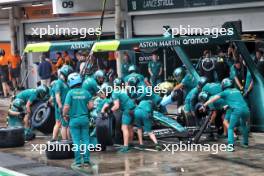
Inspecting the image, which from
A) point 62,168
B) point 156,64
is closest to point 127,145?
point 62,168

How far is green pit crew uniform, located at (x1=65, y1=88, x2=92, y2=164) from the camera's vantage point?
480 inches

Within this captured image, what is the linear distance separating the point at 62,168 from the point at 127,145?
1.99 metres

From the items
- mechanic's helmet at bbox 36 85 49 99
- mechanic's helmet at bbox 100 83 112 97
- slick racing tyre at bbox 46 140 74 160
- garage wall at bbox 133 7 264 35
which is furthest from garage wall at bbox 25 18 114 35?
slick racing tyre at bbox 46 140 74 160

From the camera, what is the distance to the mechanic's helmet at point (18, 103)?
15.5 meters

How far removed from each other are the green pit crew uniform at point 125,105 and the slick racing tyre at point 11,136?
8.85ft

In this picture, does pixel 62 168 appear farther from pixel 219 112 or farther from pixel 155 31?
pixel 155 31

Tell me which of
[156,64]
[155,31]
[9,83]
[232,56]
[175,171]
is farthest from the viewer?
[9,83]

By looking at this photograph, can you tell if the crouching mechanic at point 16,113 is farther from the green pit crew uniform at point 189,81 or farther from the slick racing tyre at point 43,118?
the green pit crew uniform at point 189,81

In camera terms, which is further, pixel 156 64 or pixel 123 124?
pixel 156 64

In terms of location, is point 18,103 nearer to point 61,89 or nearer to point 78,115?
point 61,89

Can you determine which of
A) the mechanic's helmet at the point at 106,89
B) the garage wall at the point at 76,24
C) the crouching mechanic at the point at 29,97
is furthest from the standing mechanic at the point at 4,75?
the mechanic's helmet at the point at 106,89

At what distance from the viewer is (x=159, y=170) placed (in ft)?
39.0

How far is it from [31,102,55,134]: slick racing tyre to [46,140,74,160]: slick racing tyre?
10.1ft

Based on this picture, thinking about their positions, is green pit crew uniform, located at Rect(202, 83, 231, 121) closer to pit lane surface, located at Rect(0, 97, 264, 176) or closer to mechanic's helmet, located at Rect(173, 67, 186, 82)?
pit lane surface, located at Rect(0, 97, 264, 176)
